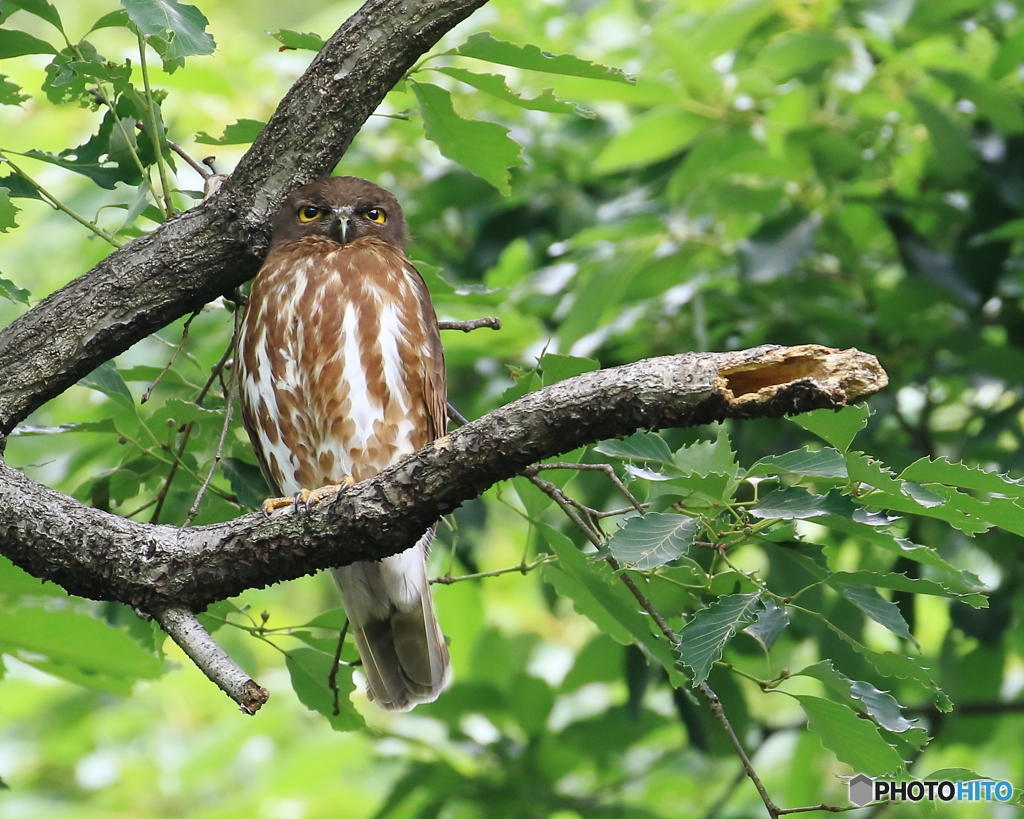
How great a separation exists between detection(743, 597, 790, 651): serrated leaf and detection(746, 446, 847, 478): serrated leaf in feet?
1.42

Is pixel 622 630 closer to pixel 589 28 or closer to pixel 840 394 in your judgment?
pixel 840 394

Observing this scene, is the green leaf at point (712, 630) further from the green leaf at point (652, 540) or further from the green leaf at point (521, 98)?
the green leaf at point (521, 98)

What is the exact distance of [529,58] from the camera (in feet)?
9.75

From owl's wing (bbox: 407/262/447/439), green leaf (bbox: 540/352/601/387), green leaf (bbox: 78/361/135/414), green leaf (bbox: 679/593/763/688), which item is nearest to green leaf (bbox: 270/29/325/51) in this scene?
owl's wing (bbox: 407/262/447/439)

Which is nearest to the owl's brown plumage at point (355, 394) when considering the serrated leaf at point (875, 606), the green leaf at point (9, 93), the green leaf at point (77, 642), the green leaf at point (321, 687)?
the green leaf at point (321, 687)

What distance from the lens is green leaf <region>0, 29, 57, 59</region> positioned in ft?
9.77

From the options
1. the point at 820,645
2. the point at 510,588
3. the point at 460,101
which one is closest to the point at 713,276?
the point at 460,101

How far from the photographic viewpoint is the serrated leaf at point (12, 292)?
2.85 m

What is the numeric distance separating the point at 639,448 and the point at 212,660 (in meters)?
1.00

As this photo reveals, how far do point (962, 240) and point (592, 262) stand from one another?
1.59 meters

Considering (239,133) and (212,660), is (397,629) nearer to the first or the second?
(212,660)

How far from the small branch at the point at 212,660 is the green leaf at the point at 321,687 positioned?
2.37ft

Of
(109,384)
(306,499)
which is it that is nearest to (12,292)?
(109,384)

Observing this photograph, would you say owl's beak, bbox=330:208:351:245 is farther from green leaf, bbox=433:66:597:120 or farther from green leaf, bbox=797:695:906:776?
green leaf, bbox=797:695:906:776
